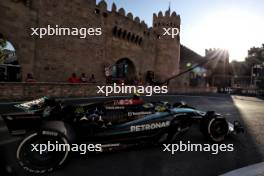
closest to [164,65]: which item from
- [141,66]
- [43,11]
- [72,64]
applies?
[141,66]

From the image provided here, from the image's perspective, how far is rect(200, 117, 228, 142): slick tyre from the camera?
13.8ft

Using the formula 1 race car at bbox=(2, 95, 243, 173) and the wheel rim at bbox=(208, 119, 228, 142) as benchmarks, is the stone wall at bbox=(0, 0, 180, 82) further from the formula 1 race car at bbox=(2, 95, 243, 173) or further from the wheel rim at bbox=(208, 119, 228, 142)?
the wheel rim at bbox=(208, 119, 228, 142)

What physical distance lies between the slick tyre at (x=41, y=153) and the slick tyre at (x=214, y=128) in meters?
2.69

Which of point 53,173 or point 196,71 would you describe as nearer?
point 53,173

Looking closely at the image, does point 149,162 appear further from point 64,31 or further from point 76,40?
point 76,40

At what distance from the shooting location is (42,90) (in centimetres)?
1149

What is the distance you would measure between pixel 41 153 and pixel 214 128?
10.5ft

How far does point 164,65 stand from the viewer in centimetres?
2941

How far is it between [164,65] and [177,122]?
26017 millimetres

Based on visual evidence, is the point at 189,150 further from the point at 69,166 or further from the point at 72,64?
the point at 72,64

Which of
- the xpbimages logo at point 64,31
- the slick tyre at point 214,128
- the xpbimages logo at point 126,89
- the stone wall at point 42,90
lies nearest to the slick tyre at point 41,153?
the slick tyre at point 214,128

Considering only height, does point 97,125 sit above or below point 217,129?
above

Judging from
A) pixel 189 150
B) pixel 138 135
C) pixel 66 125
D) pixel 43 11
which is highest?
pixel 43 11

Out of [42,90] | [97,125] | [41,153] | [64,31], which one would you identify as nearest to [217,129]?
[97,125]
